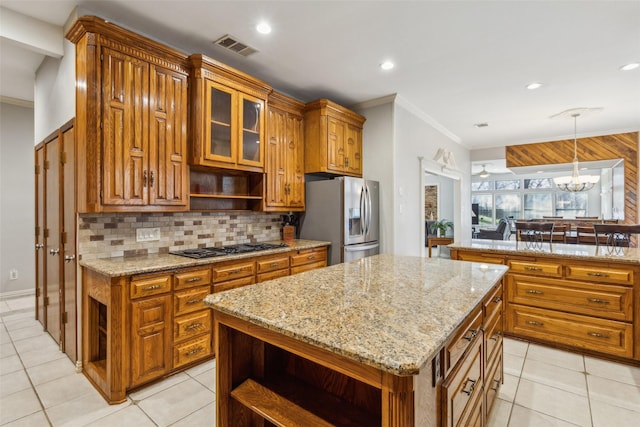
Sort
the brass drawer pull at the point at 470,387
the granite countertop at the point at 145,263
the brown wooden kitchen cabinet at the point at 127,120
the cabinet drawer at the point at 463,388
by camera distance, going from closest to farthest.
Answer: the cabinet drawer at the point at 463,388
the brass drawer pull at the point at 470,387
the granite countertop at the point at 145,263
the brown wooden kitchen cabinet at the point at 127,120

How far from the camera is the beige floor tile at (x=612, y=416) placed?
1876mm

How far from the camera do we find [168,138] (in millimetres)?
2580

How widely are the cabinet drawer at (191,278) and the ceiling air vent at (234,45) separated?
6.49 feet

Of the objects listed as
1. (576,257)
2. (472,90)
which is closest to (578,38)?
(472,90)

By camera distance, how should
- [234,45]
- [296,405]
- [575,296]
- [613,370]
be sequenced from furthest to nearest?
1. [234,45]
2. [575,296]
3. [613,370]
4. [296,405]

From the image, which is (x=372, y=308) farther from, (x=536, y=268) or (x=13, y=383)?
(x=13, y=383)

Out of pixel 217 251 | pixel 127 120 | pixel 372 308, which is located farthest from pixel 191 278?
pixel 372 308

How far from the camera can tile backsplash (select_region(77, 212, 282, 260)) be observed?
244 cm

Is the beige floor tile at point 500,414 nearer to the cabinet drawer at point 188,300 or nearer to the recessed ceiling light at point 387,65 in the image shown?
the cabinet drawer at point 188,300

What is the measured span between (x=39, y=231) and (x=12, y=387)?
169 cm

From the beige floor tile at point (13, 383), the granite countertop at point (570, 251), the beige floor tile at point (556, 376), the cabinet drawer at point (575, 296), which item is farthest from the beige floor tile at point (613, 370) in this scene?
the beige floor tile at point (13, 383)

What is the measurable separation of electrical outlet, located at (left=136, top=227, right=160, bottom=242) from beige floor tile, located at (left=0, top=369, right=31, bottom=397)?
1.26 metres

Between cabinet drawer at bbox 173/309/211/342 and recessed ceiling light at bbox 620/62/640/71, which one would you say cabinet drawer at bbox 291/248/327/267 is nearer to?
cabinet drawer at bbox 173/309/211/342

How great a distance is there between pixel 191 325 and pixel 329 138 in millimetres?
2571
